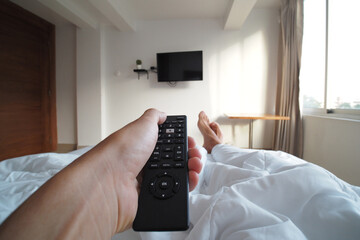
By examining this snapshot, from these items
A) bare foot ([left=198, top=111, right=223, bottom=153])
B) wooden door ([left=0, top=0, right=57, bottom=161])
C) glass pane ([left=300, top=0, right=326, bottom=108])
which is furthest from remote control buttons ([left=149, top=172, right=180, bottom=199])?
wooden door ([left=0, top=0, right=57, bottom=161])

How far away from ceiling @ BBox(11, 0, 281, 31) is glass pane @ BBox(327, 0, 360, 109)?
0.83m

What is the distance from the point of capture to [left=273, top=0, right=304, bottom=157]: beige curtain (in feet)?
6.09

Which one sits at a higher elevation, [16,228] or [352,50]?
[352,50]

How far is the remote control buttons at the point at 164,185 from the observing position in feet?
1.10

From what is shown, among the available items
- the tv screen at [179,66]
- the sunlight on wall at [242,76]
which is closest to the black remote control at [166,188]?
the tv screen at [179,66]

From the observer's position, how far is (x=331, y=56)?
1507 millimetres

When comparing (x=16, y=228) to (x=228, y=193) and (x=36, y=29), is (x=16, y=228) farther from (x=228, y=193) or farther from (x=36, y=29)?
(x=36, y=29)

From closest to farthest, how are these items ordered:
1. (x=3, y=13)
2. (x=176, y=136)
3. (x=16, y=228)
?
(x=16, y=228)
(x=176, y=136)
(x=3, y=13)

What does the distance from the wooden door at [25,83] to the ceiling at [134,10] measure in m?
0.25

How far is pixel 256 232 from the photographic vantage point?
0.27 m

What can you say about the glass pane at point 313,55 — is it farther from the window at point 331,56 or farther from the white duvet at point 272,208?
the white duvet at point 272,208

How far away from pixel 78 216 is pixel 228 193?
1.03 ft

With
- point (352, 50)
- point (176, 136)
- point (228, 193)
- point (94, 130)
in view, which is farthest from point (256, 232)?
point (94, 130)

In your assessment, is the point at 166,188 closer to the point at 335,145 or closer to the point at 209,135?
the point at 209,135
